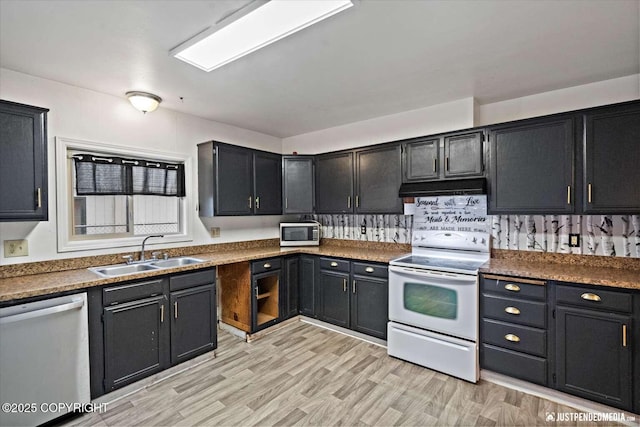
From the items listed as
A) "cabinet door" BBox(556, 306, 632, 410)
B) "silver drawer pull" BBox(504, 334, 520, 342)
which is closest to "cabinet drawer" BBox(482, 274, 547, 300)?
"cabinet door" BBox(556, 306, 632, 410)

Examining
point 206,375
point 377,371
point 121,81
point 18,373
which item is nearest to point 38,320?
point 18,373

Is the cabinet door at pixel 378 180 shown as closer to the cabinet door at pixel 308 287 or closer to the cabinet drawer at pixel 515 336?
the cabinet door at pixel 308 287

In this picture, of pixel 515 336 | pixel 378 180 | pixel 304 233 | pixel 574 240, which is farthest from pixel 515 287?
pixel 304 233

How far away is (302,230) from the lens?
13.4 feet

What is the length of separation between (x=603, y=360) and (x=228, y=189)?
3473mm

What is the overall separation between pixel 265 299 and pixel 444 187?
240 centimetres

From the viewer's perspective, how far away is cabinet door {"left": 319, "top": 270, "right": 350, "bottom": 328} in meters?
3.38

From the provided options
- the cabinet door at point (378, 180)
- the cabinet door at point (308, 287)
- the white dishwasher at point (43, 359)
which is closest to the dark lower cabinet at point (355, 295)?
the cabinet door at point (308, 287)

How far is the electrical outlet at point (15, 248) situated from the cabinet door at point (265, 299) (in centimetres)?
186

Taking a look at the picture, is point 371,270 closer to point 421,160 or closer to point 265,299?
point 421,160

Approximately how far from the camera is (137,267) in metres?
2.88

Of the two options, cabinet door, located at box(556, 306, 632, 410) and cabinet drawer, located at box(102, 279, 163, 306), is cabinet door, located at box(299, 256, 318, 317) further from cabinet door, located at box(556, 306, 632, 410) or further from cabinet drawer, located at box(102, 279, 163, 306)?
cabinet door, located at box(556, 306, 632, 410)

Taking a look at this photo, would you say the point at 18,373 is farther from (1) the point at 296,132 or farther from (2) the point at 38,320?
(1) the point at 296,132

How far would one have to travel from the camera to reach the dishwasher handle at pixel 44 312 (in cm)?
182
